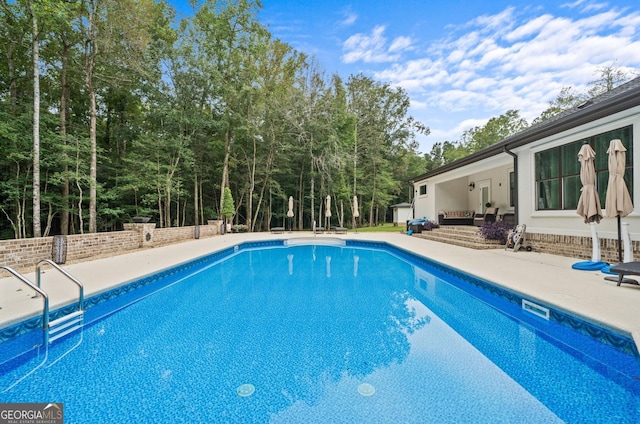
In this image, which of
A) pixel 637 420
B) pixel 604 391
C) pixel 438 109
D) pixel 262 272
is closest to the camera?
pixel 637 420

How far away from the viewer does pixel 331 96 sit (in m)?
18.3

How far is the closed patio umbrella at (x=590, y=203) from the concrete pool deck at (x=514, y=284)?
0.30m

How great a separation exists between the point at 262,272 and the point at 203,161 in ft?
44.2

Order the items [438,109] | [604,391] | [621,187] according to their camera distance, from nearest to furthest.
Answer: [604,391] < [621,187] < [438,109]

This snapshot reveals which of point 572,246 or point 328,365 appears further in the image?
point 572,246

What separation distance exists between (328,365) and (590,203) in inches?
215

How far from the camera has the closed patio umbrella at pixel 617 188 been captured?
4.52 m

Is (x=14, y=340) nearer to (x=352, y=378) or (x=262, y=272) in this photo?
(x=352, y=378)

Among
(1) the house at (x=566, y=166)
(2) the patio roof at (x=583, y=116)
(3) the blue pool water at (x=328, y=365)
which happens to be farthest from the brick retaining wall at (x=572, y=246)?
(3) the blue pool water at (x=328, y=365)

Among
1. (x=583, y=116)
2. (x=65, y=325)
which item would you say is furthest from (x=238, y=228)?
(x=583, y=116)

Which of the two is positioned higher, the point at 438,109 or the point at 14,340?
the point at 438,109

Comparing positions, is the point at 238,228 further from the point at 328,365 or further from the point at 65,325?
the point at 328,365

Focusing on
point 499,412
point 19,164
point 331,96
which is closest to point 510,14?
point 331,96

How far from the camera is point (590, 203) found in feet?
16.4
